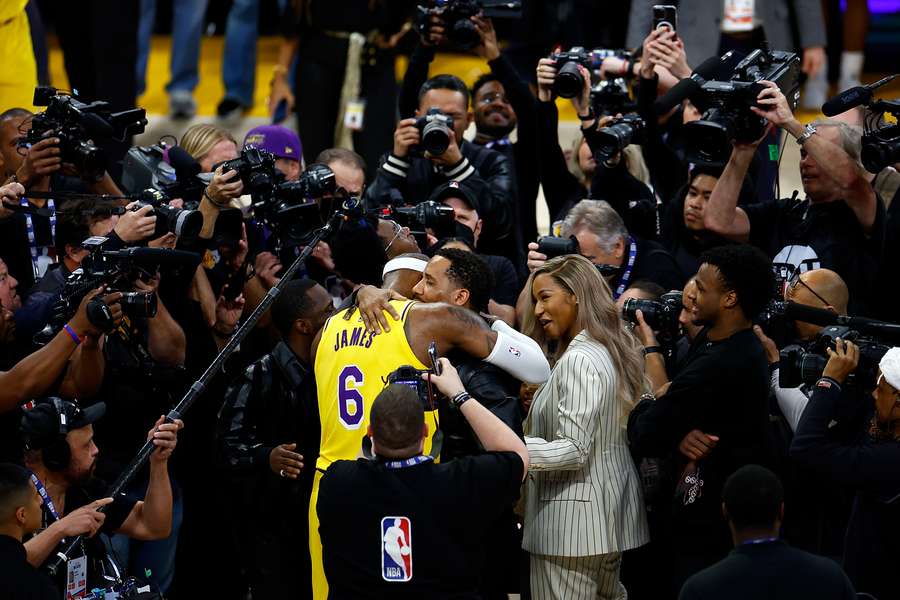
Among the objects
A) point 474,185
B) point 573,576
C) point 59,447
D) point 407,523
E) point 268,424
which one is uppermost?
point 474,185

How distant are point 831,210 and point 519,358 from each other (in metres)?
1.79

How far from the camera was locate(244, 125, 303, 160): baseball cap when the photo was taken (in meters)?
6.62

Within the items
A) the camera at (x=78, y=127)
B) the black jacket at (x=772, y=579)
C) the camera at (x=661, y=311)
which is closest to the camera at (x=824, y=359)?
the camera at (x=661, y=311)

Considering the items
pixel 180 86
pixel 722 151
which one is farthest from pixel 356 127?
pixel 722 151

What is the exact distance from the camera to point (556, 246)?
570 centimetres

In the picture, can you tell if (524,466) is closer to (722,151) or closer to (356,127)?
(722,151)

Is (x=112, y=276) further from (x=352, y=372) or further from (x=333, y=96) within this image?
(x=333, y=96)

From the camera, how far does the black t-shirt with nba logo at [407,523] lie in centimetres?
418

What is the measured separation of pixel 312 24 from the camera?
875 centimetres

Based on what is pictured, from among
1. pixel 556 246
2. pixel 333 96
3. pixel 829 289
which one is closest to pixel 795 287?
pixel 829 289

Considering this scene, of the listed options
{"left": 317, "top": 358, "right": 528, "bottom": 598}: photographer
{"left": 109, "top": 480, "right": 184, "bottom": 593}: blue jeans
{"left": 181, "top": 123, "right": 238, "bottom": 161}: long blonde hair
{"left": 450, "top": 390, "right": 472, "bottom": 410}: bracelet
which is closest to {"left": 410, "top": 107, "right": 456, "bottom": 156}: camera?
{"left": 181, "top": 123, "right": 238, "bottom": 161}: long blonde hair

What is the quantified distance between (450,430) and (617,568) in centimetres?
88

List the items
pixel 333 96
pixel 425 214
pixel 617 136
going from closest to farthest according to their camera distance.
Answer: pixel 425 214 → pixel 617 136 → pixel 333 96

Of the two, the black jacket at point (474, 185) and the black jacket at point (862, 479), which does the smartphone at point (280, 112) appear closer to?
the black jacket at point (474, 185)
